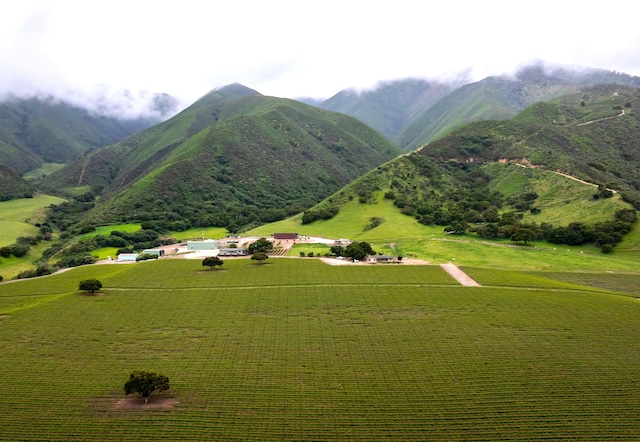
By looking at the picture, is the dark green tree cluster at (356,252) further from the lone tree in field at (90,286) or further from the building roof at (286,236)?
the lone tree in field at (90,286)

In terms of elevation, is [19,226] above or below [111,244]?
above

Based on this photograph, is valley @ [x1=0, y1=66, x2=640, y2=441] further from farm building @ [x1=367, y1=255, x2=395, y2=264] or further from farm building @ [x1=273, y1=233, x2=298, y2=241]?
farm building @ [x1=273, y1=233, x2=298, y2=241]

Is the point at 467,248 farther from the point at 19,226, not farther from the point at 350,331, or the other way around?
the point at 19,226

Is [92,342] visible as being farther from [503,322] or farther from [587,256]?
[587,256]

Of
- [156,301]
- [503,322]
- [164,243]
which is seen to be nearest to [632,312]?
[503,322]

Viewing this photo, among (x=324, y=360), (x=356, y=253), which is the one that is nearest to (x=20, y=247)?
(x=356, y=253)

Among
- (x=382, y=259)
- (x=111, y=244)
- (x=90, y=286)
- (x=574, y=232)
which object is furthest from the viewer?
(x=111, y=244)

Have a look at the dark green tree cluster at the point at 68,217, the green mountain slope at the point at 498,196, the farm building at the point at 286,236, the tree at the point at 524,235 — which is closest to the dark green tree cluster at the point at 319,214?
the green mountain slope at the point at 498,196
